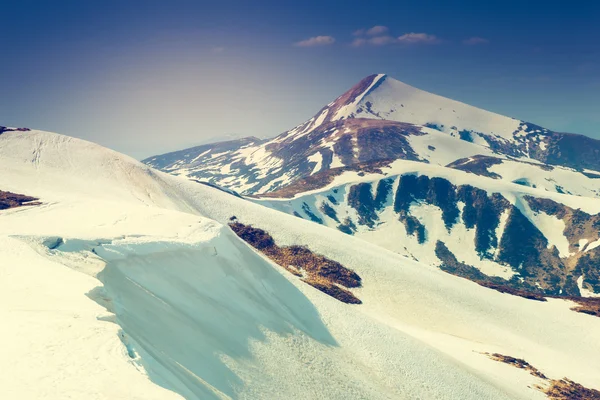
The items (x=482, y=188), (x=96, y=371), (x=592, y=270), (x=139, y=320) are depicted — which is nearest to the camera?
(x=96, y=371)

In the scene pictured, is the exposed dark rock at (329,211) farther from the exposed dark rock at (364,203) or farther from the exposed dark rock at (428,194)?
the exposed dark rock at (428,194)

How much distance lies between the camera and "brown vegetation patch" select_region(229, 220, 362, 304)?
53.6 metres

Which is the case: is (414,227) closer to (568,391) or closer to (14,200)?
(568,391)

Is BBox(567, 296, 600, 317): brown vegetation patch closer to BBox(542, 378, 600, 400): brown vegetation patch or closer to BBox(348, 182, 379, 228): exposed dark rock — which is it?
BBox(542, 378, 600, 400): brown vegetation patch

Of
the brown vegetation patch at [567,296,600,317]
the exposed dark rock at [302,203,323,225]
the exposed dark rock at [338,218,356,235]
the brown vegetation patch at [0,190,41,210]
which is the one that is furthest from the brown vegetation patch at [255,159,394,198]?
the brown vegetation patch at [0,190,41,210]

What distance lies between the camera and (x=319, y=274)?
191ft

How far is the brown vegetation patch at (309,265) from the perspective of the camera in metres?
53.6

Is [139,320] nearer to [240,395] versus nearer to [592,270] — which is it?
[240,395]

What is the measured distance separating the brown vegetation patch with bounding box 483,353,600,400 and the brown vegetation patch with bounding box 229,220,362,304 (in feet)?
65.0

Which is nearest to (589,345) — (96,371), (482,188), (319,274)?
(319,274)

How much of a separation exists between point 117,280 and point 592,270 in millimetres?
144927

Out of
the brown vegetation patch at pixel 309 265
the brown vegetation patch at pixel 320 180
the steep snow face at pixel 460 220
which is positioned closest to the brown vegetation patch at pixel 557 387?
the brown vegetation patch at pixel 309 265

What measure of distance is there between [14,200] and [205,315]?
30.4 m

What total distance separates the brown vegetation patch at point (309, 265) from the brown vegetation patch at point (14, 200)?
30.9 m
